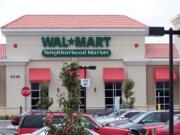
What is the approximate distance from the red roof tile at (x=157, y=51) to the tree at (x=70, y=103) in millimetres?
43765

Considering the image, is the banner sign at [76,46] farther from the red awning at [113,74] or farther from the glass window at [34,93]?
the glass window at [34,93]

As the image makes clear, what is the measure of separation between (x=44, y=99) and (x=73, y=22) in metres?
10.5

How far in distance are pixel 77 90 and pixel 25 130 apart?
10.2 m

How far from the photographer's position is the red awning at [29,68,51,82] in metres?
57.3

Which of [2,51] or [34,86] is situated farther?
[2,51]

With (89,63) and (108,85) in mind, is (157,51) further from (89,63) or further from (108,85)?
(89,63)

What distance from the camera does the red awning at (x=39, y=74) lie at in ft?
188

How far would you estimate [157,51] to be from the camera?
6041 centimetres

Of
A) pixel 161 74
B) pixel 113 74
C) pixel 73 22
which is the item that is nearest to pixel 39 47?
pixel 73 22

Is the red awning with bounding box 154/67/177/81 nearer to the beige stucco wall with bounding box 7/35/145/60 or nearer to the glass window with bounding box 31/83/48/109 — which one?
the beige stucco wall with bounding box 7/35/145/60

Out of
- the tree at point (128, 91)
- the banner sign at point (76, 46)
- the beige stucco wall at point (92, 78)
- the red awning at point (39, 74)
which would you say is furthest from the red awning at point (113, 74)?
the red awning at point (39, 74)

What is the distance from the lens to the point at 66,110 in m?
15.4

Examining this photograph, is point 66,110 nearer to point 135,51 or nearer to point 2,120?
point 2,120

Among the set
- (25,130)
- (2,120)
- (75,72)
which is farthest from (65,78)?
(2,120)
